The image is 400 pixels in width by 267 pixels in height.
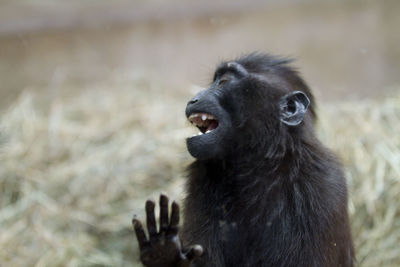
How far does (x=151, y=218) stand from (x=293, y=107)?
3.74ft

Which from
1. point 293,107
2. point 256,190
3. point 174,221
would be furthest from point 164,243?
point 293,107

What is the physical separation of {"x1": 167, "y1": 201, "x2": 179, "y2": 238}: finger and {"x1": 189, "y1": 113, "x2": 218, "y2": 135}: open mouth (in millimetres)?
638

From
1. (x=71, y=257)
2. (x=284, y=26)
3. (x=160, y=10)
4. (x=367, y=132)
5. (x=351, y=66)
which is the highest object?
(x=160, y=10)

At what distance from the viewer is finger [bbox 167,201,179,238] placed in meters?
3.22

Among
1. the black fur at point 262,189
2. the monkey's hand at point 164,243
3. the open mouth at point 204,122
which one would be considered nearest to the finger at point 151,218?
the monkey's hand at point 164,243

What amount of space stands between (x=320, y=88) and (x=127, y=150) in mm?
2406

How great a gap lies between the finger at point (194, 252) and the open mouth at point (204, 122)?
78 centimetres

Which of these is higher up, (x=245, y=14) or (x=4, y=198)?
(x=245, y=14)

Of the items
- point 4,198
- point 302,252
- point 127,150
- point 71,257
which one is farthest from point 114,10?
point 302,252

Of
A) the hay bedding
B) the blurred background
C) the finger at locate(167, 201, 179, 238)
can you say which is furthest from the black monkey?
the hay bedding

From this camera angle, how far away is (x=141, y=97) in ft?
24.6

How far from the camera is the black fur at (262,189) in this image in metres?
3.39

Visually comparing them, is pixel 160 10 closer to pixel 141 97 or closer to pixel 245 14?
pixel 245 14

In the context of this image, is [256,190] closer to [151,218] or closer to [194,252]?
[194,252]
